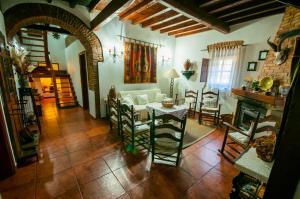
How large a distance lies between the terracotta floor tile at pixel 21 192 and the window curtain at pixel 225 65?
15.0 feet

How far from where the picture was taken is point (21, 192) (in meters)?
1.65

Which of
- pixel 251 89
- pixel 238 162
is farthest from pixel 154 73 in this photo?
pixel 238 162

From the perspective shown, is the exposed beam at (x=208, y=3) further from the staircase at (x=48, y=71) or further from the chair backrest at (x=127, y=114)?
the staircase at (x=48, y=71)

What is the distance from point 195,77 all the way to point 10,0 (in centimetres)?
493

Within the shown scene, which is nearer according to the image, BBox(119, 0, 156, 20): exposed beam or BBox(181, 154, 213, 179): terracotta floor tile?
BBox(181, 154, 213, 179): terracotta floor tile

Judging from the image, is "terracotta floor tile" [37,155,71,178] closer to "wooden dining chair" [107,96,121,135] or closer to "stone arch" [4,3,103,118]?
"wooden dining chair" [107,96,121,135]

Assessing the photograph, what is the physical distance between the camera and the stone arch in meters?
2.59

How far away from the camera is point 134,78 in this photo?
14.9 feet

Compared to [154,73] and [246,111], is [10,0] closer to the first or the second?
[154,73]

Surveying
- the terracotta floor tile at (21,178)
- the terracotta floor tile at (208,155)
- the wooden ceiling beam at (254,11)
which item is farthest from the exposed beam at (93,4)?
the terracotta floor tile at (208,155)

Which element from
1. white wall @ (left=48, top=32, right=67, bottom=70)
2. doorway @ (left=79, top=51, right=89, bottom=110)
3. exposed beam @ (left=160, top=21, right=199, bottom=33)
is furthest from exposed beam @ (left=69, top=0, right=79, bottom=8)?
white wall @ (left=48, top=32, right=67, bottom=70)

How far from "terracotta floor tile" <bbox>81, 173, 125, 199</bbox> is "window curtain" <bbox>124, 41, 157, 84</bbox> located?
9.98 ft

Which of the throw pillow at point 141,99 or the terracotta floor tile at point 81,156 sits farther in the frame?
the throw pillow at point 141,99

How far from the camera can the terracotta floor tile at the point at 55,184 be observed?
165 cm
